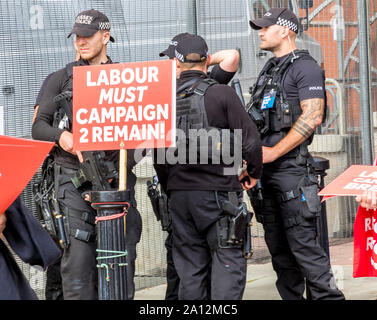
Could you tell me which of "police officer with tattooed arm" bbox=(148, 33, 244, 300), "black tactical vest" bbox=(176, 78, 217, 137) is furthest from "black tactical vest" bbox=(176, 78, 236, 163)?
"police officer with tattooed arm" bbox=(148, 33, 244, 300)

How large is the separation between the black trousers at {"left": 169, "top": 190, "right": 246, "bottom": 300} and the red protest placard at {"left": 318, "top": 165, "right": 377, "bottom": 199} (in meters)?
0.99

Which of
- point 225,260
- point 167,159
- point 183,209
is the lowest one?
point 225,260

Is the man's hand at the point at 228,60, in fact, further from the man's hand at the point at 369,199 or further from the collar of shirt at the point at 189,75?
the man's hand at the point at 369,199

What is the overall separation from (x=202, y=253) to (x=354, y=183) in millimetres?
1344

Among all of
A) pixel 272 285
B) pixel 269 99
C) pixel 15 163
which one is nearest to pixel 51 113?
pixel 269 99

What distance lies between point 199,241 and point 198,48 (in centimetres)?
128

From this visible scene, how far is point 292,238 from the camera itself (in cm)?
556

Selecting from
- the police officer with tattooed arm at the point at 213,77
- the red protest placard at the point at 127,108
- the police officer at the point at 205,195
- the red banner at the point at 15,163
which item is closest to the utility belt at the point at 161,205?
the police officer with tattooed arm at the point at 213,77

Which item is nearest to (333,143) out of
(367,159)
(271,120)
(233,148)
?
(367,159)

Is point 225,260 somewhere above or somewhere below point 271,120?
below

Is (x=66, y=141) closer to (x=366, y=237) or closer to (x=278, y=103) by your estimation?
(x=278, y=103)

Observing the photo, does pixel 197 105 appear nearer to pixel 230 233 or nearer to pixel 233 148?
pixel 233 148
